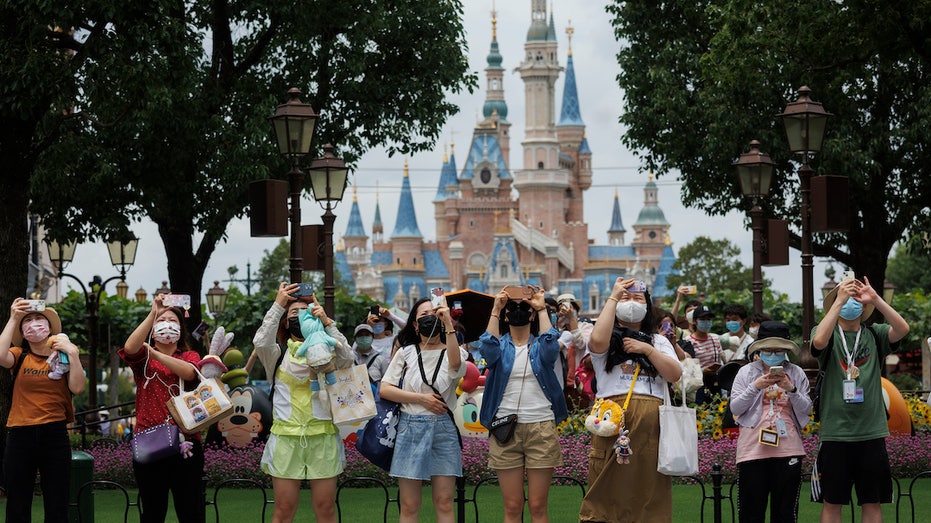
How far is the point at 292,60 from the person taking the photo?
851 inches

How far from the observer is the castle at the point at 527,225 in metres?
137

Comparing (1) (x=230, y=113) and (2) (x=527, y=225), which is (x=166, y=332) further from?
(2) (x=527, y=225)

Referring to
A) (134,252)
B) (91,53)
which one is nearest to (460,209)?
(134,252)

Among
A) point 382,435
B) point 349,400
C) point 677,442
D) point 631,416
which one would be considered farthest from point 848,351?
point 349,400

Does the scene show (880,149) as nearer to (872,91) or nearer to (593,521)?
(872,91)

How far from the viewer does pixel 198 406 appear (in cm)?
936

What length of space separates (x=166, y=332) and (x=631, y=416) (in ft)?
10.0

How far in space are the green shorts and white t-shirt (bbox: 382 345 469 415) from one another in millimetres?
584

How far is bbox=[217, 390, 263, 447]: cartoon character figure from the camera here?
1622cm

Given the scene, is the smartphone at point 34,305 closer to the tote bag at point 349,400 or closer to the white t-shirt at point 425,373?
the tote bag at point 349,400

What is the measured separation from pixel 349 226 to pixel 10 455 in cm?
13840

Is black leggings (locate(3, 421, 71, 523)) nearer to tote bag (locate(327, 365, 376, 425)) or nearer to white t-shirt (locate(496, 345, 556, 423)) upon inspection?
tote bag (locate(327, 365, 376, 425))

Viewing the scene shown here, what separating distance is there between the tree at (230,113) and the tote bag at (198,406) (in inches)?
302

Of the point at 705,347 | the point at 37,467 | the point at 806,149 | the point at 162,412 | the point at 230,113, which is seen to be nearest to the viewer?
the point at 162,412
